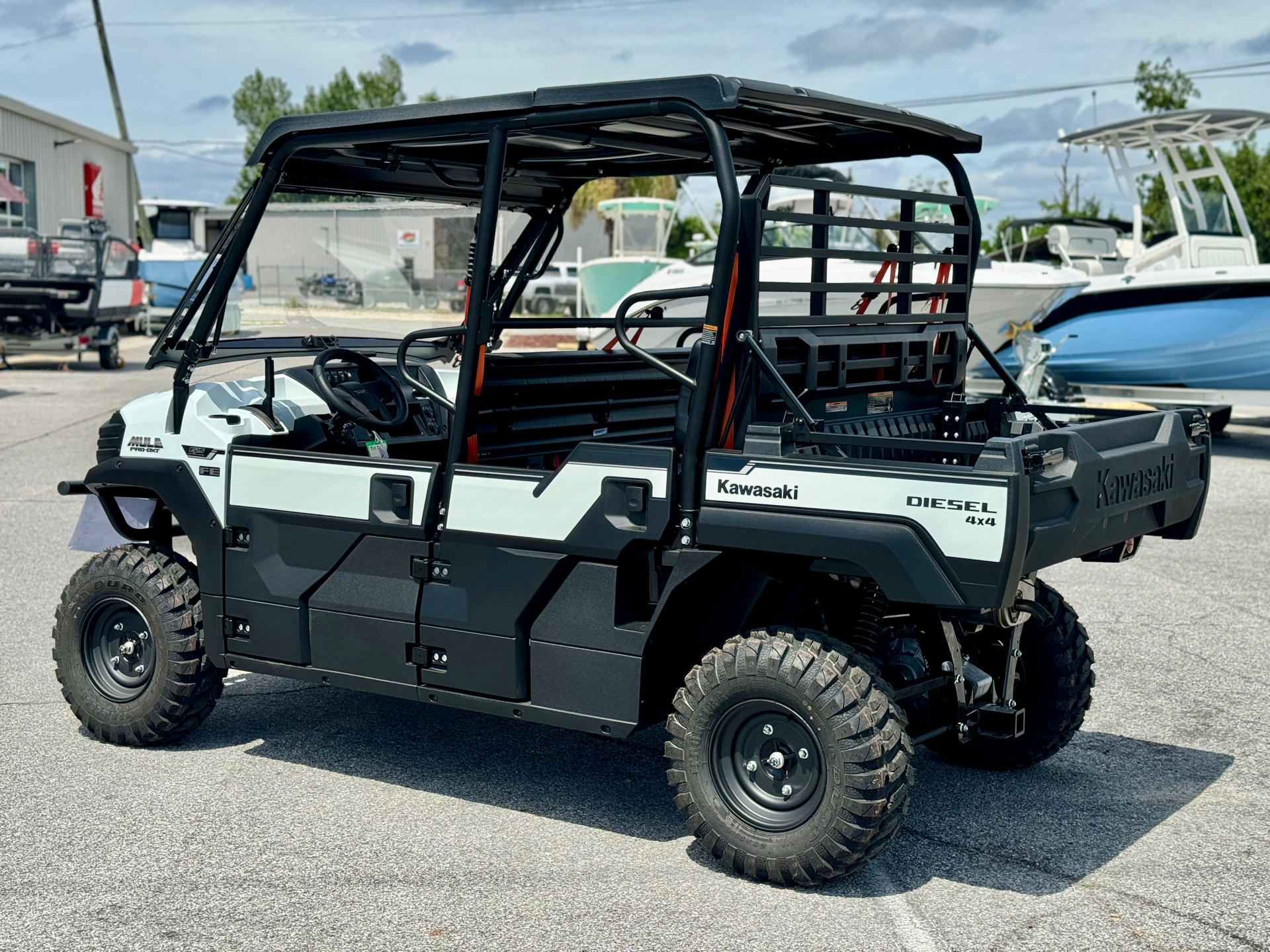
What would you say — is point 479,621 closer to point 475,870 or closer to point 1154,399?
point 475,870

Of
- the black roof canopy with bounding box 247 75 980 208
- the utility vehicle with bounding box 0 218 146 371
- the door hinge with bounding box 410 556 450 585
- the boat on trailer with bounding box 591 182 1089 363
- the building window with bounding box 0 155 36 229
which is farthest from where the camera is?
the building window with bounding box 0 155 36 229

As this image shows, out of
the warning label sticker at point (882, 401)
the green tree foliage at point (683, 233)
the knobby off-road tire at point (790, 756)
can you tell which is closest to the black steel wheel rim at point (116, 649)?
the knobby off-road tire at point (790, 756)

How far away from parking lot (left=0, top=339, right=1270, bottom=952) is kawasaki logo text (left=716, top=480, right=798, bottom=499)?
1.06 metres

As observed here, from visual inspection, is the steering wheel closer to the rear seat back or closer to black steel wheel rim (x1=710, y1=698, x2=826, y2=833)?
the rear seat back

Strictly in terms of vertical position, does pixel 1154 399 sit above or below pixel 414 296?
below

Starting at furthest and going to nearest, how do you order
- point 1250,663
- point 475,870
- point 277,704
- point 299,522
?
point 1250,663
point 277,704
point 299,522
point 475,870

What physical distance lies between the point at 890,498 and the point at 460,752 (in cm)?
207

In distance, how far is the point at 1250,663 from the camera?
6.13 meters

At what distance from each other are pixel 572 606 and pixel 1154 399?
10.8 meters

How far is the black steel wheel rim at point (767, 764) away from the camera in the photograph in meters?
3.70

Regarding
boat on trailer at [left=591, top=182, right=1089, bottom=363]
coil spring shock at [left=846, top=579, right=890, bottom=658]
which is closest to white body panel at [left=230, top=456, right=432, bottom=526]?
coil spring shock at [left=846, top=579, right=890, bottom=658]

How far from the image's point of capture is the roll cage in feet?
12.1

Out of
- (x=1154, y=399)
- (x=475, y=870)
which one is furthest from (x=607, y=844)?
(x=1154, y=399)

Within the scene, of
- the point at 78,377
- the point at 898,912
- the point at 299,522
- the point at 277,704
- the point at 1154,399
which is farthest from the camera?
the point at 78,377
